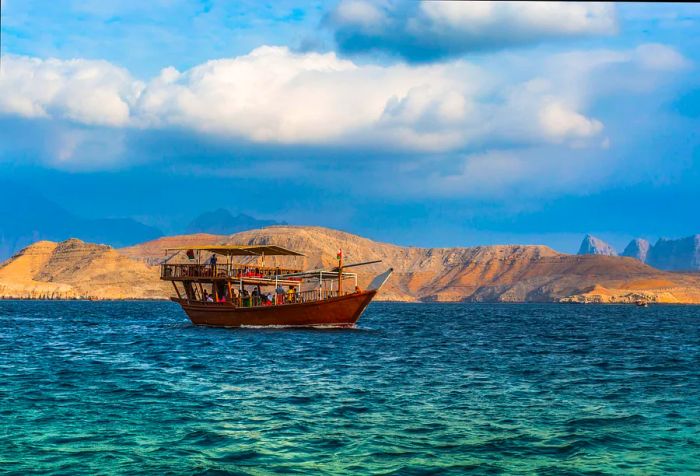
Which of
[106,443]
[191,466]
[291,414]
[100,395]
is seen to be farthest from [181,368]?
[191,466]

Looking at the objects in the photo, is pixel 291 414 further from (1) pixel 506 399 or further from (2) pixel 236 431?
(1) pixel 506 399

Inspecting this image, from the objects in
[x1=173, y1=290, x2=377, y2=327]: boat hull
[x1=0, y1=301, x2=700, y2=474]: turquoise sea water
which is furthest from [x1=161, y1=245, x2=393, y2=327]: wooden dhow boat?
[x1=0, y1=301, x2=700, y2=474]: turquoise sea water

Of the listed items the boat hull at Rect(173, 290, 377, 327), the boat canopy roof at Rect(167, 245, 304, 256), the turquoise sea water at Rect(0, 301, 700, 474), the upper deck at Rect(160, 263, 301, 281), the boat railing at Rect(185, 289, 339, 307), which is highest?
the boat canopy roof at Rect(167, 245, 304, 256)

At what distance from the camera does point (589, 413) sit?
2464 centimetres

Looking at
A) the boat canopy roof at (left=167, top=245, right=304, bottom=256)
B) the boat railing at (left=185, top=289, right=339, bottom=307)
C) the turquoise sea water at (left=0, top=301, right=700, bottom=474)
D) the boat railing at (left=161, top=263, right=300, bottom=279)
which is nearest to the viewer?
the turquoise sea water at (left=0, top=301, right=700, bottom=474)

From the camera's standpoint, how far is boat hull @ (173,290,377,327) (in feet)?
212

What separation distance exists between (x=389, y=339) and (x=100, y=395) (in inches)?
1364

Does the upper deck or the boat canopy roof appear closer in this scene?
the boat canopy roof

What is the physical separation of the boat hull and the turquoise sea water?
18.4 metres

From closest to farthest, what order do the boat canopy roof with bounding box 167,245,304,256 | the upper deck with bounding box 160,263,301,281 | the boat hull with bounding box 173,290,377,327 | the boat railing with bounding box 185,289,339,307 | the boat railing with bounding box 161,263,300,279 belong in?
the boat hull with bounding box 173,290,377,327 < the boat canopy roof with bounding box 167,245,304,256 < the boat railing with bounding box 185,289,339,307 < the upper deck with bounding box 160,263,301,281 < the boat railing with bounding box 161,263,300,279

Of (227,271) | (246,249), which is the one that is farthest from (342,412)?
(227,271)

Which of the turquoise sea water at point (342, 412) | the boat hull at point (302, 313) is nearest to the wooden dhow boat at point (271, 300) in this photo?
the boat hull at point (302, 313)

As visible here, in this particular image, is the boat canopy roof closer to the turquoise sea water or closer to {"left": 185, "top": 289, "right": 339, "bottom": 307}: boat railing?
{"left": 185, "top": 289, "right": 339, "bottom": 307}: boat railing

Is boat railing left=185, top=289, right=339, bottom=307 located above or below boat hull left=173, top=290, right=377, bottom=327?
above
